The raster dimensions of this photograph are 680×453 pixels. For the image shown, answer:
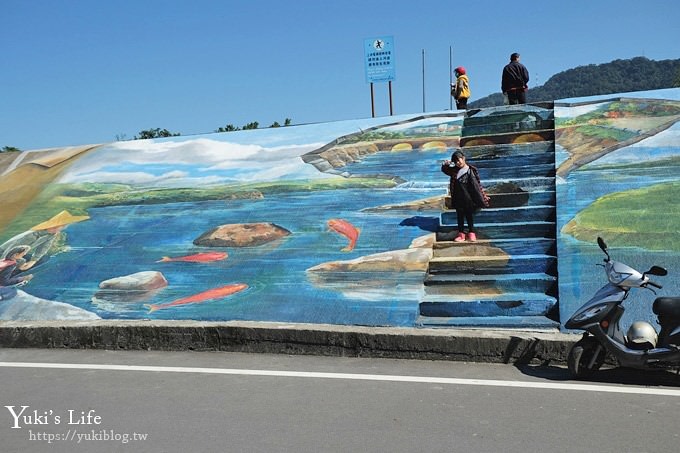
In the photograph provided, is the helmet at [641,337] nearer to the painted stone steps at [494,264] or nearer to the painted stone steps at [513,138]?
the painted stone steps at [494,264]

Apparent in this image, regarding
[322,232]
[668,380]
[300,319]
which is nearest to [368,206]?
[322,232]

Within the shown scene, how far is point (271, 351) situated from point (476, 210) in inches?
149

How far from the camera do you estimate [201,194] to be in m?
12.1

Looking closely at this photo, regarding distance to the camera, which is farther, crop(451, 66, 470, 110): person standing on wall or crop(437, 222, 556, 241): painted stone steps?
crop(451, 66, 470, 110): person standing on wall

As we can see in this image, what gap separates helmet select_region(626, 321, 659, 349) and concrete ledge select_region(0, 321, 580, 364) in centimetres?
66

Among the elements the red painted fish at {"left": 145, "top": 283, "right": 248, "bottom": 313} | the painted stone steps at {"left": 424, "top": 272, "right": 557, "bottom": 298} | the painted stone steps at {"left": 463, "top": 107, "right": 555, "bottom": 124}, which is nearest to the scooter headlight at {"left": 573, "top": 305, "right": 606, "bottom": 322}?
the painted stone steps at {"left": 424, "top": 272, "right": 557, "bottom": 298}

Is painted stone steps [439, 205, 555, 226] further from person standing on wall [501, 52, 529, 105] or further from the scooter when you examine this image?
person standing on wall [501, 52, 529, 105]

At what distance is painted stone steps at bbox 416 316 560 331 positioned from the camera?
6.80 m

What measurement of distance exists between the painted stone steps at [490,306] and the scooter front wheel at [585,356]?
1.54 meters

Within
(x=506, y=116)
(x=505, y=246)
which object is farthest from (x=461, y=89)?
(x=505, y=246)

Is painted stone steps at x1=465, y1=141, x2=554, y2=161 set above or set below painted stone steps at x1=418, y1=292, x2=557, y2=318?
above

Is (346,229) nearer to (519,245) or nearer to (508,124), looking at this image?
(519,245)

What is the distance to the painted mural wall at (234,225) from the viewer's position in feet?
27.2

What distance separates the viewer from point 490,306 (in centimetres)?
729
